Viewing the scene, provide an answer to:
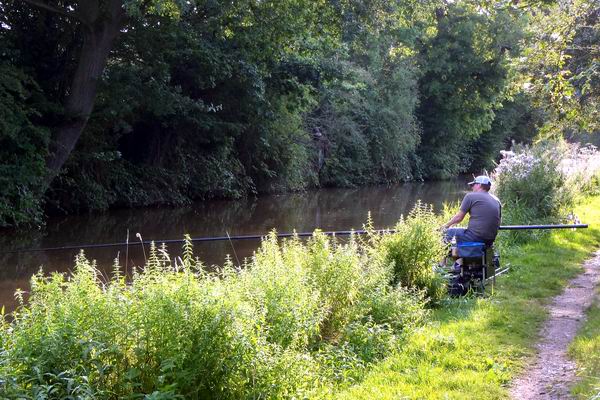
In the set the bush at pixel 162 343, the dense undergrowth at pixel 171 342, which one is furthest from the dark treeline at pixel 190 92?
the bush at pixel 162 343

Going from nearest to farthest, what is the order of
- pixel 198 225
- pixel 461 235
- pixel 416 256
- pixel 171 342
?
pixel 171 342, pixel 416 256, pixel 461 235, pixel 198 225

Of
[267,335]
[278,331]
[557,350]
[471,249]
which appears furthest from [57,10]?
[557,350]

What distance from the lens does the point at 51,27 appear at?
19.9m

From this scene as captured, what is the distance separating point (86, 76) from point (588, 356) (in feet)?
52.0

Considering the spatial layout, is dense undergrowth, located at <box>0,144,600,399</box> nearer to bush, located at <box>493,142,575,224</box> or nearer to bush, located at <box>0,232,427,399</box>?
bush, located at <box>0,232,427,399</box>

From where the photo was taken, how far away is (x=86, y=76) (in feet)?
60.5

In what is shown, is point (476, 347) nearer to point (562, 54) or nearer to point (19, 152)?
point (562, 54)

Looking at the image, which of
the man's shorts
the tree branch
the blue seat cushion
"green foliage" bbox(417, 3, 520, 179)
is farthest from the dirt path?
"green foliage" bbox(417, 3, 520, 179)

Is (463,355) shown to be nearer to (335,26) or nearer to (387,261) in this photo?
(387,261)

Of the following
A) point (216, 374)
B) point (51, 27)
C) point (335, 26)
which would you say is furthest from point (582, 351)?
point (51, 27)

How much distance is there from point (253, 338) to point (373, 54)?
114 feet

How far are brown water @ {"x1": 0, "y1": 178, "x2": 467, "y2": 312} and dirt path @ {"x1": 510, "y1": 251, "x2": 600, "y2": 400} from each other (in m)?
6.87

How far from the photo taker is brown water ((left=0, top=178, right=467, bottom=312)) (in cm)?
1320

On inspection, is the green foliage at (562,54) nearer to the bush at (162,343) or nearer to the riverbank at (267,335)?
the riverbank at (267,335)
